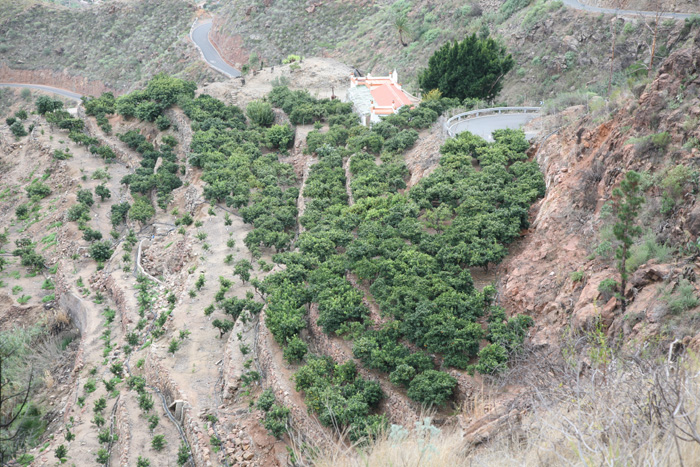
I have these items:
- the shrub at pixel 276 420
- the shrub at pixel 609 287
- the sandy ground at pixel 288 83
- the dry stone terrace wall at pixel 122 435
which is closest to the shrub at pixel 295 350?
the shrub at pixel 276 420

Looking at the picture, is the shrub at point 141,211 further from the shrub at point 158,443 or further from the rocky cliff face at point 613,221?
the rocky cliff face at point 613,221

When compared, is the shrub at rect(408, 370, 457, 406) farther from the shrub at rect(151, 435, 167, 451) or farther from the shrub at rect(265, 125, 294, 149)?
the shrub at rect(265, 125, 294, 149)

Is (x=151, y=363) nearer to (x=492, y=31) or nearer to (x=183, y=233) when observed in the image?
(x=183, y=233)

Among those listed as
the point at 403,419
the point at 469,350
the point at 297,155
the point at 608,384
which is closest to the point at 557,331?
the point at 469,350

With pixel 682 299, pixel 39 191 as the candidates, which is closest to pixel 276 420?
pixel 682 299

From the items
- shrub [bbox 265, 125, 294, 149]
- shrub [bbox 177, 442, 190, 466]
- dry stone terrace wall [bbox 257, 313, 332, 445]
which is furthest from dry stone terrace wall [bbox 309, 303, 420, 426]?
shrub [bbox 265, 125, 294, 149]
